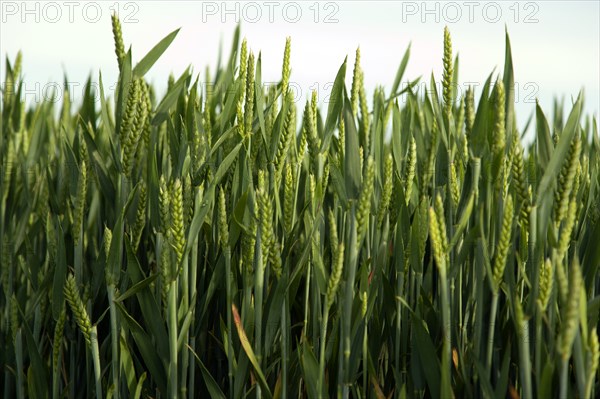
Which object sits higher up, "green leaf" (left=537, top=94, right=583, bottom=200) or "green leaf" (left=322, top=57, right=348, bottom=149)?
"green leaf" (left=322, top=57, right=348, bottom=149)

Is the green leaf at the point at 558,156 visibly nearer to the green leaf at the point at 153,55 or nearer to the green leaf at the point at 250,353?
the green leaf at the point at 250,353

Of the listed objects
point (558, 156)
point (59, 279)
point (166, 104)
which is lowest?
point (59, 279)

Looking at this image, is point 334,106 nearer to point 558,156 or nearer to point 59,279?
point 558,156

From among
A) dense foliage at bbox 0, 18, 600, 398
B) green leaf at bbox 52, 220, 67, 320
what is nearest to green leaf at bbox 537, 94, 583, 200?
dense foliage at bbox 0, 18, 600, 398

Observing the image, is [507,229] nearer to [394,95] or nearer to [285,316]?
[285,316]

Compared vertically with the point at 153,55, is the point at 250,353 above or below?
below

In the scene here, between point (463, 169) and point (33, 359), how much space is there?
0.81 meters

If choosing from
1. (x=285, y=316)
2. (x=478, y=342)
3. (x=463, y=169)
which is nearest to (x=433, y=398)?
(x=478, y=342)

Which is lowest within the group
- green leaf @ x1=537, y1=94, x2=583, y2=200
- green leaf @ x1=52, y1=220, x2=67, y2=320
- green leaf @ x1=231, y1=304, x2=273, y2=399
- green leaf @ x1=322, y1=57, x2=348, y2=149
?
green leaf @ x1=231, y1=304, x2=273, y2=399

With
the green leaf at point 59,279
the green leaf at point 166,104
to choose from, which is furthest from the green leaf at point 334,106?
the green leaf at point 59,279

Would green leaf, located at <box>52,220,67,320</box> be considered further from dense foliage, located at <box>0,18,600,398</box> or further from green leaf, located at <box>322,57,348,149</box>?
green leaf, located at <box>322,57,348,149</box>

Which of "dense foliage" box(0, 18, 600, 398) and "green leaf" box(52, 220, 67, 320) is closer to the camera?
"dense foliage" box(0, 18, 600, 398)

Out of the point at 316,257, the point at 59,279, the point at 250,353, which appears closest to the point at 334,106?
the point at 316,257

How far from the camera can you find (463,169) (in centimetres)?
125
